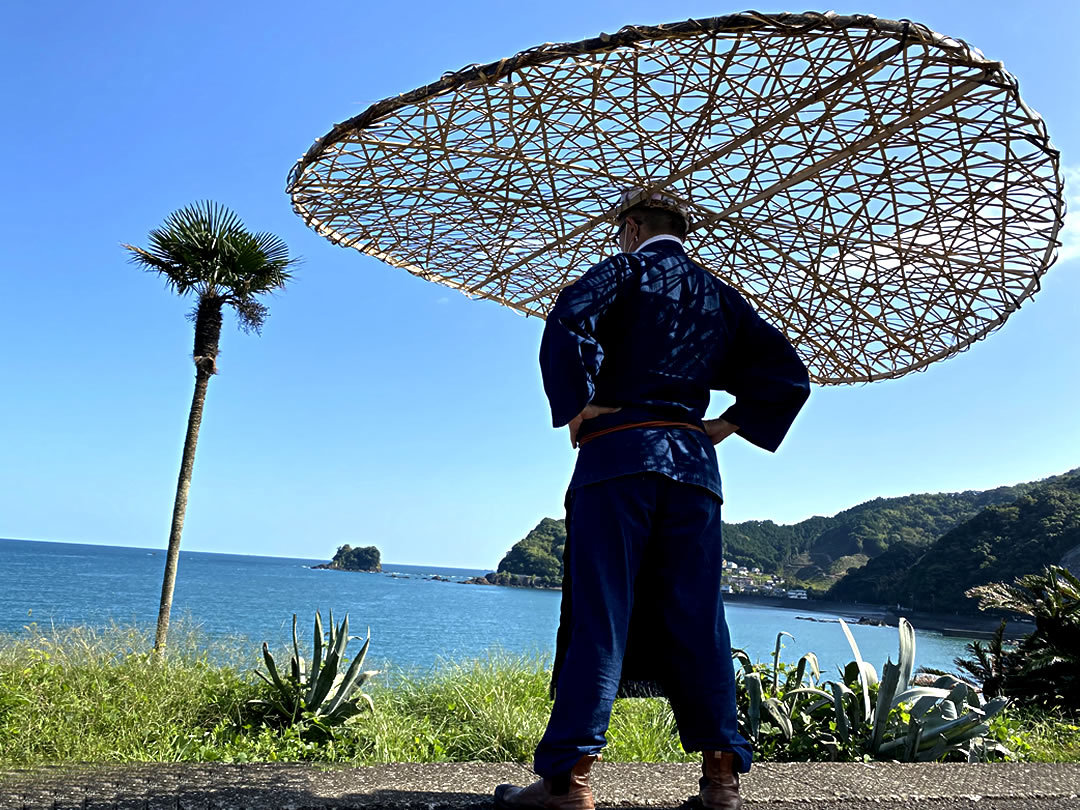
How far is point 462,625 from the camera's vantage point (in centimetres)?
4538

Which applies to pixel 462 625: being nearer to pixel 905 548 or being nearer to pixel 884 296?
pixel 905 548

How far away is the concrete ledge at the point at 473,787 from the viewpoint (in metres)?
1.93

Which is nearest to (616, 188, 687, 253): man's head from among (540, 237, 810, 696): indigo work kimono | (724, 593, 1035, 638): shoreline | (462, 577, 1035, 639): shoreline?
(540, 237, 810, 696): indigo work kimono

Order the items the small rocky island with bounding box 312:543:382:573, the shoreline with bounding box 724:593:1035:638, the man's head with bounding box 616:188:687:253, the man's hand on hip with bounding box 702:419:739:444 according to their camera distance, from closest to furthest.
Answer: the man's hand on hip with bounding box 702:419:739:444, the man's head with bounding box 616:188:687:253, the shoreline with bounding box 724:593:1035:638, the small rocky island with bounding box 312:543:382:573

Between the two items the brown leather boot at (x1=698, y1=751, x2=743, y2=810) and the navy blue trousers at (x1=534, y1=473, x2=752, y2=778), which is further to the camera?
the brown leather boot at (x1=698, y1=751, x2=743, y2=810)

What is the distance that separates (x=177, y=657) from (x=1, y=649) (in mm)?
1266

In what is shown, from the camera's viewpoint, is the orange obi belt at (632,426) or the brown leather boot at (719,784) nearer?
the brown leather boot at (719,784)

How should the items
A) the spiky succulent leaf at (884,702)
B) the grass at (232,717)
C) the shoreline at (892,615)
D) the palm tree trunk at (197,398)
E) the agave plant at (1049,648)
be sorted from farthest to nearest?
the shoreline at (892,615), the palm tree trunk at (197,398), the agave plant at (1049,648), the spiky succulent leaf at (884,702), the grass at (232,717)

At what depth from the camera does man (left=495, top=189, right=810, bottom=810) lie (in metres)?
1.98

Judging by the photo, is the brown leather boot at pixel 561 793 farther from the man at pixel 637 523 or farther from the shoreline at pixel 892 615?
the shoreline at pixel 892 615

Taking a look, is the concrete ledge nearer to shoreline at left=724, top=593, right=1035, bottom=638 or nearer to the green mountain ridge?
the green mountain ridge

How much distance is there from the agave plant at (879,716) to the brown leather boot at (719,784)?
1845 millimetres

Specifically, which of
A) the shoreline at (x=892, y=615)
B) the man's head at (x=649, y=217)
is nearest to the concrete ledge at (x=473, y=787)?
the man's head at (x=649, y=217)

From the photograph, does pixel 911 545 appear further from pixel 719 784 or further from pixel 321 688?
pixel 719 784
